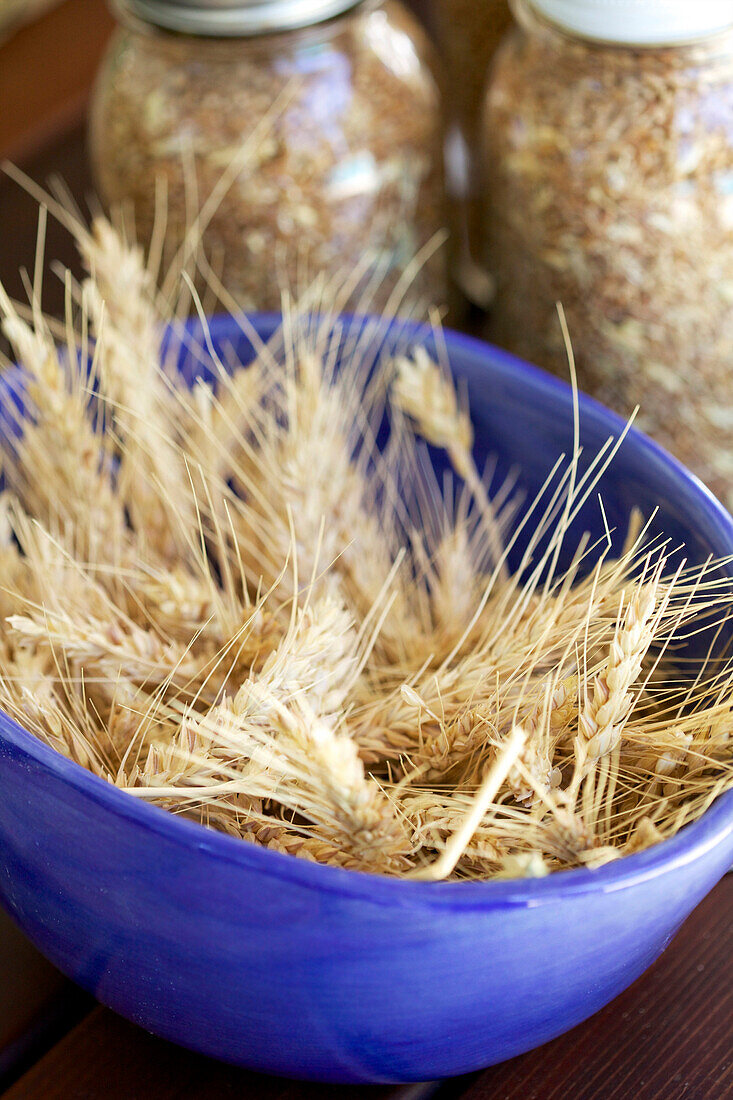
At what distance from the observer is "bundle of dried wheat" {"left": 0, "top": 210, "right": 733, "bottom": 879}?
28 centimetres

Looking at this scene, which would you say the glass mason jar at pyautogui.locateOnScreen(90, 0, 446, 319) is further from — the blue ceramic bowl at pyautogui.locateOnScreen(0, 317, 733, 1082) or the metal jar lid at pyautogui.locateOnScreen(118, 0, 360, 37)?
the blue ceramic bowl at pyautogui.locateOnScreen(0, 317, 733, 1082)

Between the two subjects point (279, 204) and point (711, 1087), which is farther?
point (279, 204)

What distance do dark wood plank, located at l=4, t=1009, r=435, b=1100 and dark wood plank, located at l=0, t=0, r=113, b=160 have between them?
1.93 ft

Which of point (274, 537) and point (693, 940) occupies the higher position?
point (274, 537)

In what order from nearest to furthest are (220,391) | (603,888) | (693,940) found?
(603,888), (693,940), (220,391)

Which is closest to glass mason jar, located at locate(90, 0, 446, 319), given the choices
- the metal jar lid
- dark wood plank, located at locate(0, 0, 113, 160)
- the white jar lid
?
the metal jar lid

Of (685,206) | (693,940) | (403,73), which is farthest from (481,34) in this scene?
(693,940)

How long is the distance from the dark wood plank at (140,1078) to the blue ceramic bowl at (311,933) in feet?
0.09

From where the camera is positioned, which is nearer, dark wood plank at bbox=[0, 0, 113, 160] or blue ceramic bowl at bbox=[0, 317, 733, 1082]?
blue ceramic bowl at bbox=[0, 317, 733, 1082]

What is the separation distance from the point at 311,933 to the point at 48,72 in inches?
30.4

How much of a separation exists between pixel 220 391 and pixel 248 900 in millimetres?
261

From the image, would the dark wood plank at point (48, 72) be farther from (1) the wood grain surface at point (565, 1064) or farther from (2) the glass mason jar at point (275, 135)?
(1) the wood grain surface at point (565, 1064)

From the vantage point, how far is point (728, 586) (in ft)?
1.07

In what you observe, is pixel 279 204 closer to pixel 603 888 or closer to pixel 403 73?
pixel 403 73
